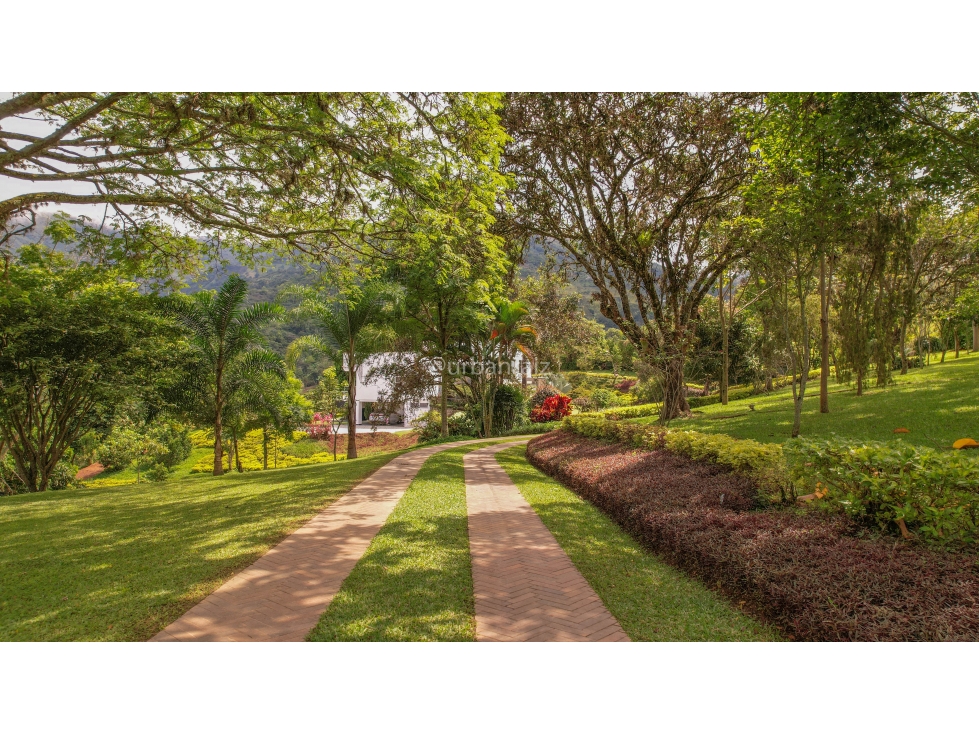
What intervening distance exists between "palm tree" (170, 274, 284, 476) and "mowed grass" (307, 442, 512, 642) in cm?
940

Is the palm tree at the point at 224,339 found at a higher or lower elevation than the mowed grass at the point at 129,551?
higher

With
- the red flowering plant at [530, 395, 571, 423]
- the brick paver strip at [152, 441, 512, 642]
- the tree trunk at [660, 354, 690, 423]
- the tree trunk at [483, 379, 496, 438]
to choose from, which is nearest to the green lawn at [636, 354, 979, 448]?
the tree trunk at [660, 354, 690, 423]

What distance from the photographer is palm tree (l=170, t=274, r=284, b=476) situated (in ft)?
43.2

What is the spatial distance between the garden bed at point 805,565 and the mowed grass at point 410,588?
1823mm

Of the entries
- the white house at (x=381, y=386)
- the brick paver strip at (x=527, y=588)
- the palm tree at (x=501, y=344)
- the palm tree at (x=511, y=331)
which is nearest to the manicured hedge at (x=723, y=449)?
the brick paver strip at (x=527, y=588)

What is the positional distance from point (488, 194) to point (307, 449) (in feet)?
79.4

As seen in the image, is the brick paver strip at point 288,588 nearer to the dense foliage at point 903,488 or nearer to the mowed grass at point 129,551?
the mowed grass at point 129,551

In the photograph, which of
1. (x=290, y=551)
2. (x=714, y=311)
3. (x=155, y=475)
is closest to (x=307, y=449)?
(x=155, y=475)

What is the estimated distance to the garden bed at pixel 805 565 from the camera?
9.12ft

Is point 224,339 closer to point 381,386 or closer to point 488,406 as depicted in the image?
point 381,386

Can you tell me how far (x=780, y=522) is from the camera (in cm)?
412

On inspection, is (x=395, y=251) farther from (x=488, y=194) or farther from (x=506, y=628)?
(x=506, y=628)

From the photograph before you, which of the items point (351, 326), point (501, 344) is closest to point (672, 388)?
point (501, 344)
